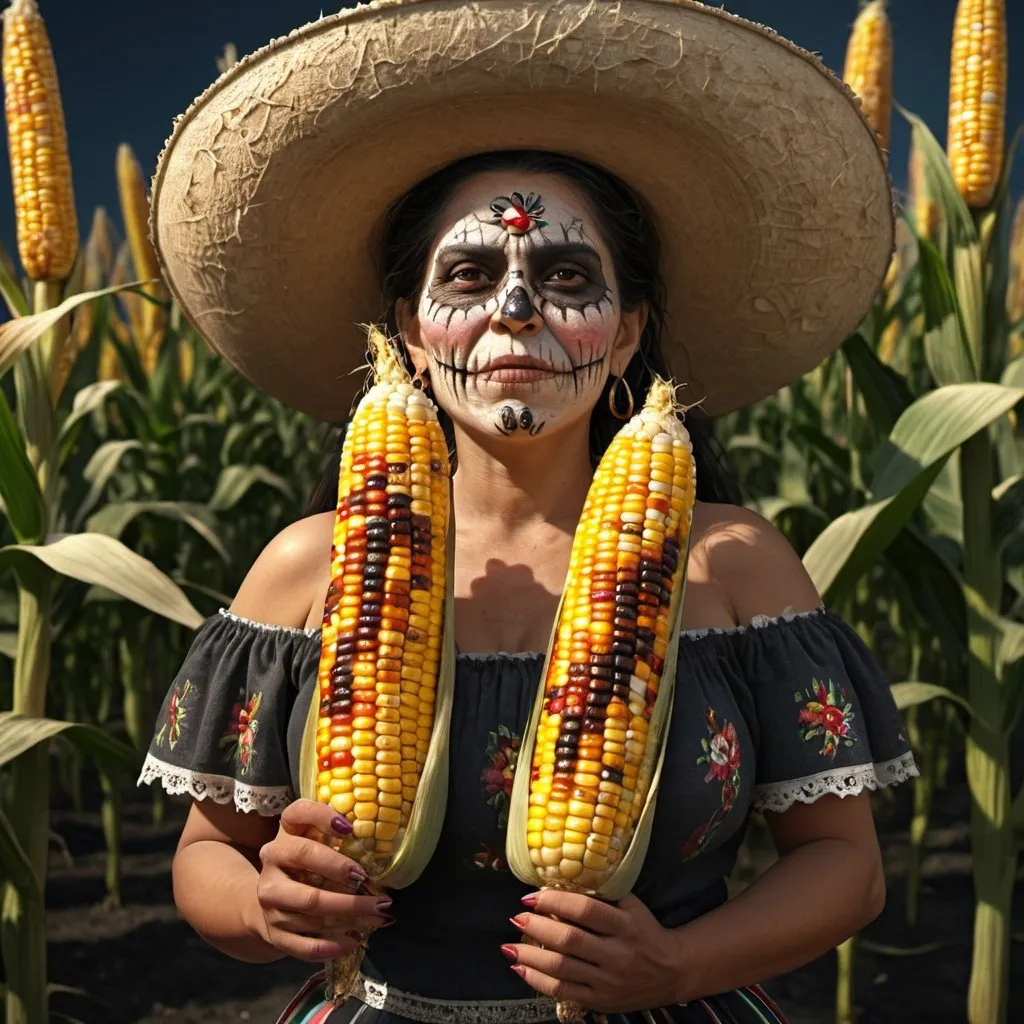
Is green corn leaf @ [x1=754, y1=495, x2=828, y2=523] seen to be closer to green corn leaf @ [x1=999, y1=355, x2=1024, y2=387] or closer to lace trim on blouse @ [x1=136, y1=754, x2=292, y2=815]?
green corn leaf @ [x1=999, y1=355, x2=1024, y2=387]

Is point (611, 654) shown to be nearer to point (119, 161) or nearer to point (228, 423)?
point (228, 423)

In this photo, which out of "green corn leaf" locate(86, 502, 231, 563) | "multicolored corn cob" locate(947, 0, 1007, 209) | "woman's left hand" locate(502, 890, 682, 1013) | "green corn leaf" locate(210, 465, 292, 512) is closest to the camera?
"woman's left hand" locate(502, 890, 682, 1013)

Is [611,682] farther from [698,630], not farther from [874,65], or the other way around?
[874,65]

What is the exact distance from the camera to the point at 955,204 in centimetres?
307

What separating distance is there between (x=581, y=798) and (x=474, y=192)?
821mm

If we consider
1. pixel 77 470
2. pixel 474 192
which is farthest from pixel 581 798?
pixel 77 470

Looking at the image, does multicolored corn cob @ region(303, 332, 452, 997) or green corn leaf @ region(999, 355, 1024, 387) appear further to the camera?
green corn leaf @ region(999, 355, 1024, 387)

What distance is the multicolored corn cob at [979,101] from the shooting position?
309 centimetres

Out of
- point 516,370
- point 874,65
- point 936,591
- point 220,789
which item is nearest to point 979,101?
point 874,65

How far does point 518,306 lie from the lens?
1544mm

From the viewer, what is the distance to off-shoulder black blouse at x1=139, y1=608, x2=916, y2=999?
4.86 feet

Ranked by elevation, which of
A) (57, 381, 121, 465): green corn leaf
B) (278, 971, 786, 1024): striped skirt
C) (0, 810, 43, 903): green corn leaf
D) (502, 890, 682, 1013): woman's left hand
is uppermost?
(57, 381, 121, 465): green corn leaf

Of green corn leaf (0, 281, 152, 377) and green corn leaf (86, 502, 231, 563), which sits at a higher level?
green corn leaf (0, 281, 152, 377)

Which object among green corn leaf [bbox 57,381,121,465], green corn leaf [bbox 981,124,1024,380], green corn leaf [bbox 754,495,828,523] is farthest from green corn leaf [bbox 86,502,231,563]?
green corn leaf [bbox 981,124,1024,380]
